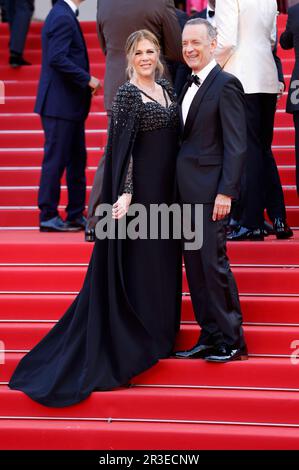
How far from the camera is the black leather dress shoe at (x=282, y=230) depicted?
671 cm

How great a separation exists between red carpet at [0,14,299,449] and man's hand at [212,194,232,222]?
789 mm

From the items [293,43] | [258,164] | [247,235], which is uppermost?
[293,43]

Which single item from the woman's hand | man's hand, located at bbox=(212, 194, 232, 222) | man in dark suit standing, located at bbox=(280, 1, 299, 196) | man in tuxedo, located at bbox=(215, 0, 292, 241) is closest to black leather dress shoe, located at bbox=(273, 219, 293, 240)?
man in tuxedo, located at bbox=(215, 0, 292, 241)

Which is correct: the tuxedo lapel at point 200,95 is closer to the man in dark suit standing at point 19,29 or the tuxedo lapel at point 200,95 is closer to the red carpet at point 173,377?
the red carpet at point 173,377

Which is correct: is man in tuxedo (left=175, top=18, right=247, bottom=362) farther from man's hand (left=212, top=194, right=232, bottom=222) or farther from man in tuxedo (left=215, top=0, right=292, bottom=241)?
man in tuxedo (left=215, top=0, right=292, bottom=241)

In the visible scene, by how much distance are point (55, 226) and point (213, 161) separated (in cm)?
230

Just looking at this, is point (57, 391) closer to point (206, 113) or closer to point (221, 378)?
point (221, 378)

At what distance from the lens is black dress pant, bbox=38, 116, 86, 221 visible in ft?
24.5

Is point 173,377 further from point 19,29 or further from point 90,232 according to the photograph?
point 19,29

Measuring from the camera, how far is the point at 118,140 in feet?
18.2

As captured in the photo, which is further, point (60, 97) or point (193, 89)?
point (60, 97)

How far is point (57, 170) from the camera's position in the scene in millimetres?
7480

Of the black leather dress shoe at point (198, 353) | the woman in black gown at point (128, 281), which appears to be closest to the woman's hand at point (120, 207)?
the woman in black gown at point (128, 281)

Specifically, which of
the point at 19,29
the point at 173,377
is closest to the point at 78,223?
the point at 173,377
